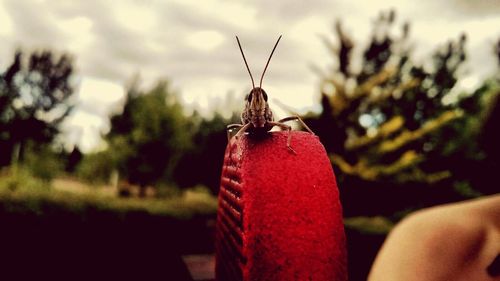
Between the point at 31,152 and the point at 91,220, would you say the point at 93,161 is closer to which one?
A: the point at 31,152

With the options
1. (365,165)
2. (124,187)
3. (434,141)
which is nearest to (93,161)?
(124,187)

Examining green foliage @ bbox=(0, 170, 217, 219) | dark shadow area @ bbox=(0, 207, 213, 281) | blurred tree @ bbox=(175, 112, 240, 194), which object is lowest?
dark shadow area @ bbox=(0, 207, 213, 281)

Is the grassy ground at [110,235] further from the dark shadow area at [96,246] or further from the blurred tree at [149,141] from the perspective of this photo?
the blurred tree at [149,141]

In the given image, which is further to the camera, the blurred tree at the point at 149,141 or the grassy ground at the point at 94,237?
the blurred tree at the point at 149,141

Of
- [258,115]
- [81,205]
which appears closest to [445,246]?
[258,115]

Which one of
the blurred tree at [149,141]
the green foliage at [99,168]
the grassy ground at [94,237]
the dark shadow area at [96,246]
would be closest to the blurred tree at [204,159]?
the blurred tree at [149,141]

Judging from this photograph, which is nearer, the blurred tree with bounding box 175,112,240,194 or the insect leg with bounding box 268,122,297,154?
the insect leg with bounding box 268,122,297,154

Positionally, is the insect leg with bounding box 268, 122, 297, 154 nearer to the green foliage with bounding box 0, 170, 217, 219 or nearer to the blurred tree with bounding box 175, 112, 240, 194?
the green foliage with bounding box 0, 170, 217, 219

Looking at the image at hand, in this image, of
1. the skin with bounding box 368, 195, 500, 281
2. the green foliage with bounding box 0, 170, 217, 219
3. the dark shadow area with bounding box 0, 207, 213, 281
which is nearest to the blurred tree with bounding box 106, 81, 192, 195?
the green foliage with bounding box 0, 170, 217, 219
